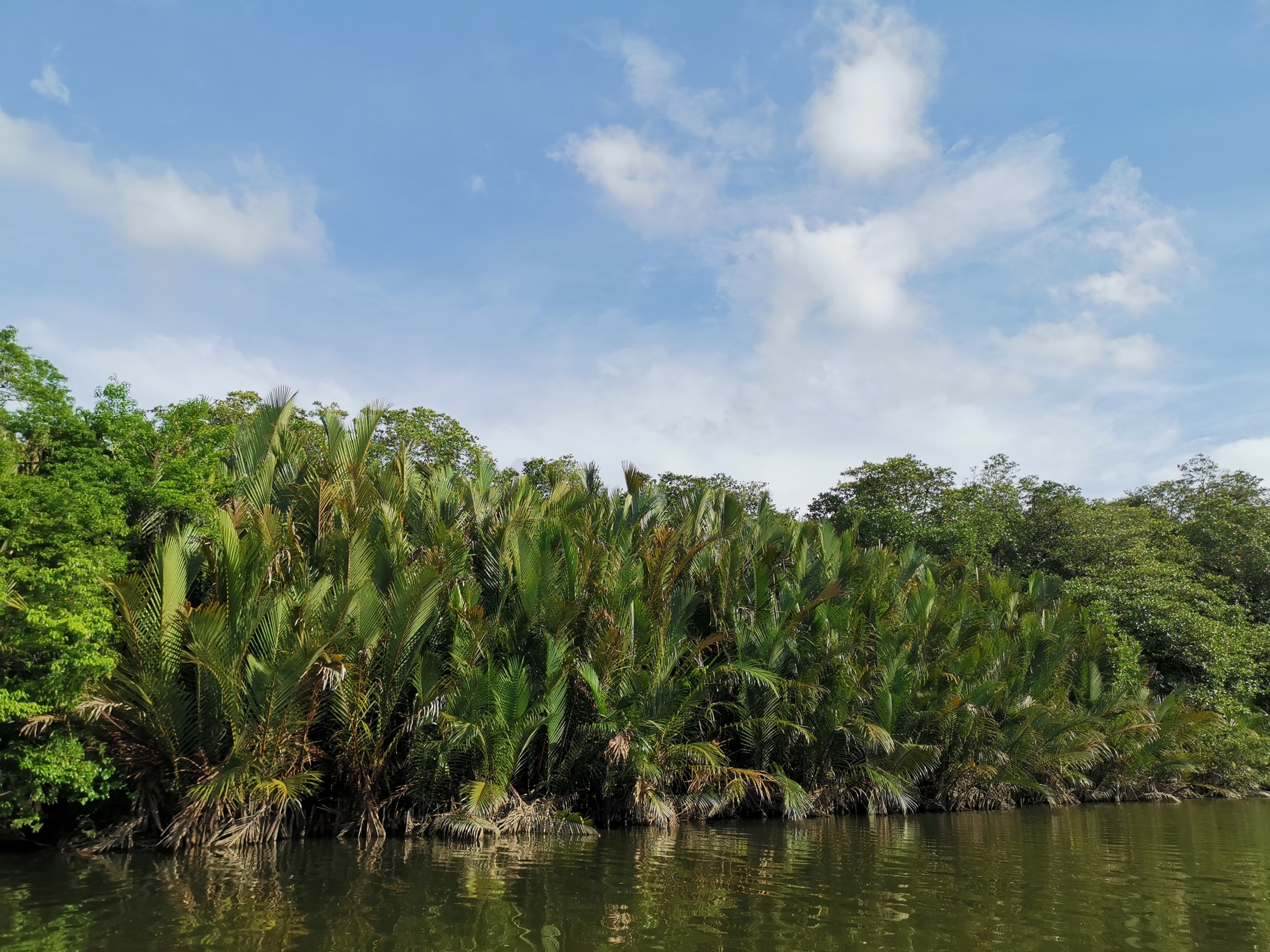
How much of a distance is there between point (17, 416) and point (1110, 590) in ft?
92.2

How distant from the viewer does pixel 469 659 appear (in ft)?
41.7

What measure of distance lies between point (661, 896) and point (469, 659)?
5.25 m

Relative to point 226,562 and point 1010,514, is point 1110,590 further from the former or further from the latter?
point 226,562

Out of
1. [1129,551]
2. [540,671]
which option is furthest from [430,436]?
[1129,551]

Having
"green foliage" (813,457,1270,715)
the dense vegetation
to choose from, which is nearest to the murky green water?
the dense vegetation

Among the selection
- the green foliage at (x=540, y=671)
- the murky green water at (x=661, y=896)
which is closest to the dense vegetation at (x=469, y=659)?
the green foliage at (x=540, y=671)

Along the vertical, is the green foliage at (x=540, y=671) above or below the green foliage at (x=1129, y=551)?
below

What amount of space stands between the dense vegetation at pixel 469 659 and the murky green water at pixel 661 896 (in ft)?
3.63

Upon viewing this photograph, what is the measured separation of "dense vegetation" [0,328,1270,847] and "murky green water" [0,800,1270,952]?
1106 mm

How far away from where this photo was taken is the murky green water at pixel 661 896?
275 inches

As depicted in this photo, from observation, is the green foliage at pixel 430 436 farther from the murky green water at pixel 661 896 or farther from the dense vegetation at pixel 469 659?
the murky green water at pixel 661 896

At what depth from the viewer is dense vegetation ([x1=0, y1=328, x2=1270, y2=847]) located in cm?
1059

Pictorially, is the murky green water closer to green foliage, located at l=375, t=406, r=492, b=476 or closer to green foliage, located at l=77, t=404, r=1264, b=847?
green foliage, located at l=77, t=404, r=1264, b=847

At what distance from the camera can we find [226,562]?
10.9 m
